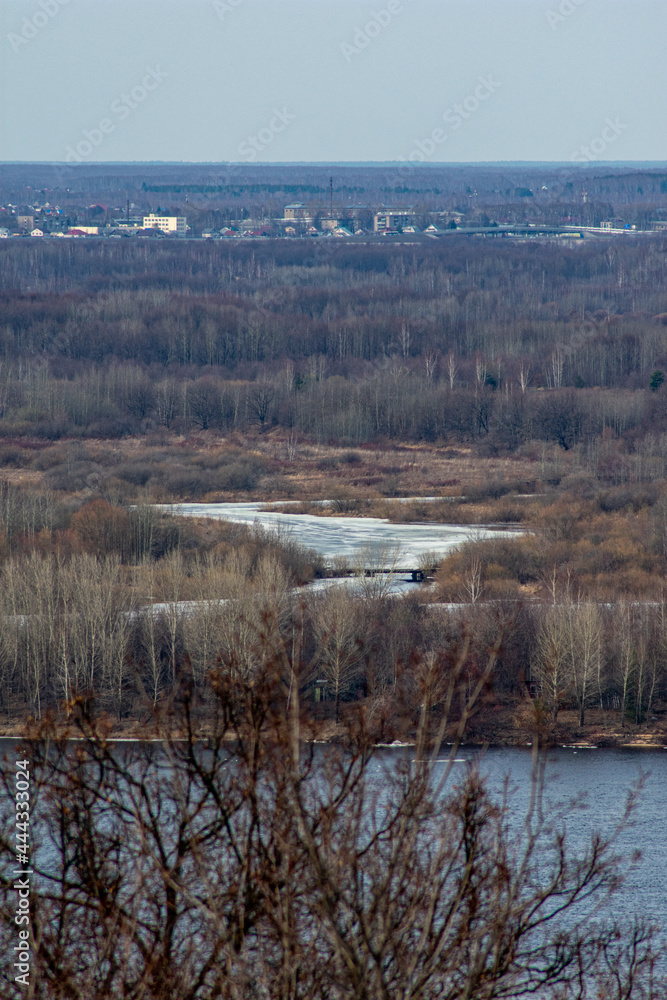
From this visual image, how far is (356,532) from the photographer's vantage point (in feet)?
108

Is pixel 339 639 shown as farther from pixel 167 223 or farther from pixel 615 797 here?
pixel 167 223

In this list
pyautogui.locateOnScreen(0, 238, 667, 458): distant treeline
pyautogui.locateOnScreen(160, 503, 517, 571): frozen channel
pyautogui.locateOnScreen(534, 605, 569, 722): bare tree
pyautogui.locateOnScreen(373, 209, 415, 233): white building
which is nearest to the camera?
pyautogui.locateOnScreen(534, 605, 569, 722): bare tree

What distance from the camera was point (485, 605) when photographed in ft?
70.7

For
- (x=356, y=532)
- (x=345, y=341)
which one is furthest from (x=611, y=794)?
(x=345, y=341)

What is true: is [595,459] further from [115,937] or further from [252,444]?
[115,937]

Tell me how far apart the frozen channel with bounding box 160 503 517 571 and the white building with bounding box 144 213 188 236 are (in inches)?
3233

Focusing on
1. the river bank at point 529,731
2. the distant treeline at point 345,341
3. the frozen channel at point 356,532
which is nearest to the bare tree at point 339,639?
the river bank at point 529,731

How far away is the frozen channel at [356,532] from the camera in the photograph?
1141 inches

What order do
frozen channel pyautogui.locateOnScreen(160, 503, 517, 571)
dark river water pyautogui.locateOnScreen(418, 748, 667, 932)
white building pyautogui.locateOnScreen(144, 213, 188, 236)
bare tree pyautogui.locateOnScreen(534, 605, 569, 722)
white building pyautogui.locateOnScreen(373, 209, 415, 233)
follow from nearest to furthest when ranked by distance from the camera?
dark river water pyautogui.locateOnScreen(418, 748, 667, 932), bare tree pyautogui.locateOnScreen(534, 605, 569, 722), frozen channel pyautogui.locateOnScreen(160, 503, 517, 571), white building pyautogui.locateOnScreen(373, 209, 415, 233), white building pyautogui.locateOnScreen(144, 213, 188, 236)

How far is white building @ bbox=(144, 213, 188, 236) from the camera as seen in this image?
11550 cm

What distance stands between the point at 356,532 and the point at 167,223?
88875 millimetres

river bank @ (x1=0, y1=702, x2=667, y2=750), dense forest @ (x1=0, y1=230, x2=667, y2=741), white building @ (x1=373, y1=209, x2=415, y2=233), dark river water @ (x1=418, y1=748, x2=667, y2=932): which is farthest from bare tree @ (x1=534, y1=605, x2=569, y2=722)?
white building @ (x1=373, y1=209, x2=415, y2=233)

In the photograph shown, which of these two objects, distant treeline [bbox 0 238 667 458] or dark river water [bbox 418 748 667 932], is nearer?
dark river water [bbox 418 748 667 932]

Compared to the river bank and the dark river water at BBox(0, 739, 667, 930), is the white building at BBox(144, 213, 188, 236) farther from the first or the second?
the dark river water at BBox(0, 739, 667, 930)
